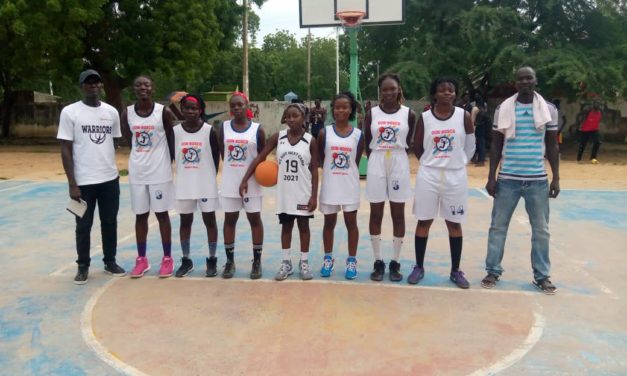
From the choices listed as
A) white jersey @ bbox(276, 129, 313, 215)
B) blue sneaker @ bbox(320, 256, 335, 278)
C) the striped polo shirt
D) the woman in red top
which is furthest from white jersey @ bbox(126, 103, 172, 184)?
the woman in red top

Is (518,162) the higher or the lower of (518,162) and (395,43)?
the lower

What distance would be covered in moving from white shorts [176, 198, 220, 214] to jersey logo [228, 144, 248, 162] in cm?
46

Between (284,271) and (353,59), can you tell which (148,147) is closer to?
(284,271)

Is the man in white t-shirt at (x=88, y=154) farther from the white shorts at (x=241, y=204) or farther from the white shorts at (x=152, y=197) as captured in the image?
the white shorts at (x=241, y=204)

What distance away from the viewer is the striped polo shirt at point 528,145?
472 cm

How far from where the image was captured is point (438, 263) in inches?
227

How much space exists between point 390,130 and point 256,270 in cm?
187

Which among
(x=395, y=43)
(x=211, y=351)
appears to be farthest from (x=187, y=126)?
(x=395, y=43)

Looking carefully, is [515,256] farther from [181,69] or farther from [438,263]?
[181,69]

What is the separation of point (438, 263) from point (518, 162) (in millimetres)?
1512

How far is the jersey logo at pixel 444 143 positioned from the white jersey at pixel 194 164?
2111mm

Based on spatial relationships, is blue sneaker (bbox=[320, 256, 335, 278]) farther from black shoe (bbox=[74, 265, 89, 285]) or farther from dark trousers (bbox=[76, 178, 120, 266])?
black shoe (bbox=[74, 265, 89, 285])

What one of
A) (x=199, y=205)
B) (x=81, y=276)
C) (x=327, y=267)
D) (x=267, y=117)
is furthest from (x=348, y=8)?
(x=267, y=117)

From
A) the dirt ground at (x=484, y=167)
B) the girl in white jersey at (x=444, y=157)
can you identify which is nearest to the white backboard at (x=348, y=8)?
the dirt ground at (x=484, y=167)
